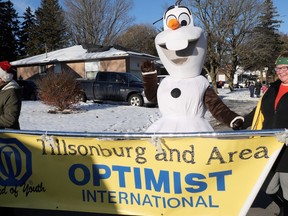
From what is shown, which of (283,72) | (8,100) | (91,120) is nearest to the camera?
(283,72)

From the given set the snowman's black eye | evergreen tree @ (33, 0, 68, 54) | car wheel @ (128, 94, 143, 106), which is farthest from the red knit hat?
evergreen tree @ (33, 0, 68, 54)

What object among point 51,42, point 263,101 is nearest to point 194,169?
point 263,101

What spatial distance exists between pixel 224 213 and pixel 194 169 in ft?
1.50

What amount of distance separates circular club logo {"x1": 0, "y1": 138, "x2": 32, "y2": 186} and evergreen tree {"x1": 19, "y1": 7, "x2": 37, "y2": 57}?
174ft

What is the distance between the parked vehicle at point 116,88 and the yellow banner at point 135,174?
13921mm

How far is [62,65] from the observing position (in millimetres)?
32656

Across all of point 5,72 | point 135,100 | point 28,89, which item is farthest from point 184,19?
point 28,89

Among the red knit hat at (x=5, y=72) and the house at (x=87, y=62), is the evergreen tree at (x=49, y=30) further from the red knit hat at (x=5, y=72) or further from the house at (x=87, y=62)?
the red knit hat at (x=5, y=72)

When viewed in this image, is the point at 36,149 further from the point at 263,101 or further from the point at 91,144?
the point at 263,101

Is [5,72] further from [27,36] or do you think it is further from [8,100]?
[27,36]

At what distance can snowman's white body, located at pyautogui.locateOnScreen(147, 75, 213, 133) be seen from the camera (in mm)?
3775

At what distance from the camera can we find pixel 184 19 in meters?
4.08

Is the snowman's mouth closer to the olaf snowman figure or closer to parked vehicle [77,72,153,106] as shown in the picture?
the olaf snowman figure

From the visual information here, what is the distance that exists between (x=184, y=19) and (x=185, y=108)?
1.10 metres
